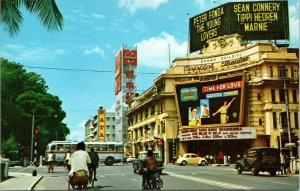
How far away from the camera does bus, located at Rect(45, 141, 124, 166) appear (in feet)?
156

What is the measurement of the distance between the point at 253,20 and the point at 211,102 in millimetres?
12476

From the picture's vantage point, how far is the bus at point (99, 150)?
47625 mm

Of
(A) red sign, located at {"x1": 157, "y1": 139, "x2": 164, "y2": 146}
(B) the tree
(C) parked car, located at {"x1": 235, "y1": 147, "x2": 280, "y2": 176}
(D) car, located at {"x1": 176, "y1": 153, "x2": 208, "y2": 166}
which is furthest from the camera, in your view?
(A) red sign, located at {"x1": 157, "y1": 139, "x2": 164, "y2": 146}

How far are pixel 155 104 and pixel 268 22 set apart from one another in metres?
21.9

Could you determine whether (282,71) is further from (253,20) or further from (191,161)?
(191,161)

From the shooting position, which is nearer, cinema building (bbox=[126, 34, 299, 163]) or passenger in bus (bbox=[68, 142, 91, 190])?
passenger in bus (bbox=[68, 142, 91, 190])

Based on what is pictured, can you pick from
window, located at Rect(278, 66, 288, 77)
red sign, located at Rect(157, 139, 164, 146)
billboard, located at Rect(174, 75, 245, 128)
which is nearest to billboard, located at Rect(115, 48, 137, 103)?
red sign, located at Rect(157, 139, 164, 146)

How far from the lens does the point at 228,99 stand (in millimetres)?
55531

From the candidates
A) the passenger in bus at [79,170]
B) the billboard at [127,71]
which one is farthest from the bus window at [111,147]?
the billboard at [127,71]

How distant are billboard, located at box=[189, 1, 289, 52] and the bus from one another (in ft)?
72.5

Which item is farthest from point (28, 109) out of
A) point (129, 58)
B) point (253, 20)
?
point (129, 58)

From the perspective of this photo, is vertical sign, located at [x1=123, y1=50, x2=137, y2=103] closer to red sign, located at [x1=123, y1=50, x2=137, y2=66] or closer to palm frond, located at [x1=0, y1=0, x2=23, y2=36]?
red sign, located at [x1=123, y1=50, x2=137, y2=66]

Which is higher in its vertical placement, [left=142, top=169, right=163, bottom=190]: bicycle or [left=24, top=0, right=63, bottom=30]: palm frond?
[left=24, top=0, right=63, bottom=30]: palm frond

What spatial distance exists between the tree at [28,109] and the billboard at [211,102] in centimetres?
1727
